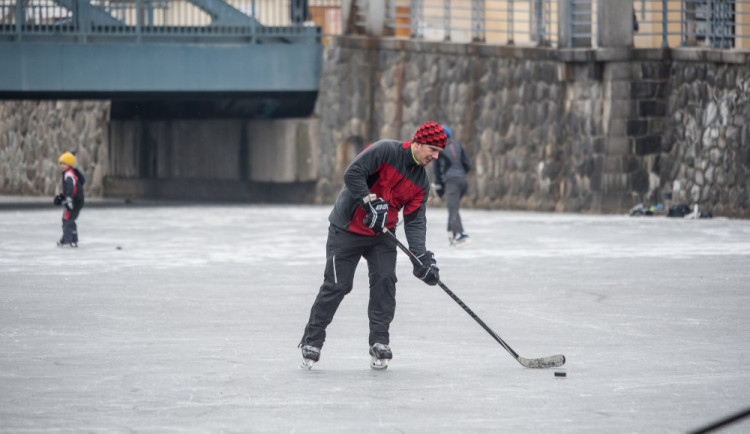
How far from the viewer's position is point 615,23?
2344cm

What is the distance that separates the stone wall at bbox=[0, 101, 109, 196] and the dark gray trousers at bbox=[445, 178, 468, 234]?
16.3m

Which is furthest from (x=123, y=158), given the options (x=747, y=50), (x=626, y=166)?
(x=747, y=50)

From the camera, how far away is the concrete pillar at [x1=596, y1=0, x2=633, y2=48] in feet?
76.6

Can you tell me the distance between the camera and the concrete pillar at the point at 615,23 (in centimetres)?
2334

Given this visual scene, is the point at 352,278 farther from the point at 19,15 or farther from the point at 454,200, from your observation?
the point at 19,15

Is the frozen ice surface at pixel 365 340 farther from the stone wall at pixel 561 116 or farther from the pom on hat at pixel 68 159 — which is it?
the stone wall at pixel 561 116

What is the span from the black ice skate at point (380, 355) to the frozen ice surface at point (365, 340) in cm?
11

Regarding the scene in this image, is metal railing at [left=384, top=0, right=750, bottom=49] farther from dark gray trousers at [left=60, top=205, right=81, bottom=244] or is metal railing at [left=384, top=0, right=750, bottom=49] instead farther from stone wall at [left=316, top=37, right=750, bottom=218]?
dark gray trousers at [left=60, top=205, right=81, bottom=244]

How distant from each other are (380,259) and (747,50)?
47.1 feet

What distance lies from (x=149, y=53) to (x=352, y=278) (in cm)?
1926

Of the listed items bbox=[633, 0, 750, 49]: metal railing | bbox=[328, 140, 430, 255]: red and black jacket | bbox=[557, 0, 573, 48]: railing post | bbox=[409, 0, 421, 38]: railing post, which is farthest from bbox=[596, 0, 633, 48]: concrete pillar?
bbox=[328, 140, 430, 255]: red and black jacket

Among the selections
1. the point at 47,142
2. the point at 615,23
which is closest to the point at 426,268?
the point at 615,23

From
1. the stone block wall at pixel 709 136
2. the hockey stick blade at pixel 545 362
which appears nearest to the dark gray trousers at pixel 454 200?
the stone block wall at pixel 709 136

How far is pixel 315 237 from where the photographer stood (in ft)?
63.8
